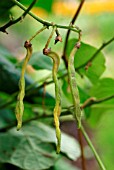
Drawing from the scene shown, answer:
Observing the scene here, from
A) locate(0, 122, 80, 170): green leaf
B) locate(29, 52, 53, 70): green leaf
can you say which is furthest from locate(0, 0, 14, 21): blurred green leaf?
locate(0, 122, 80, 170): green leaf

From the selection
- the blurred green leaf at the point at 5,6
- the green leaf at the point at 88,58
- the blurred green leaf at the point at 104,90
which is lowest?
the blurred green leaf at the point at 104,90

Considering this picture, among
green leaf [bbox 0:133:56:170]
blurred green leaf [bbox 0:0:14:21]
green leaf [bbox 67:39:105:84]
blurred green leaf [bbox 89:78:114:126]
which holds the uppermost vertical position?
blurred green leaf [bbox 0:0:14:21]

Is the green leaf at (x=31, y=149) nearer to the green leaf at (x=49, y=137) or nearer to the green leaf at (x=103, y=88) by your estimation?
the green leaf at (x=49, y=137)

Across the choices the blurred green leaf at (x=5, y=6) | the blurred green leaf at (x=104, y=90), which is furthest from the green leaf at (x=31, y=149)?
the blurred green leaf at (x=5, y=6)

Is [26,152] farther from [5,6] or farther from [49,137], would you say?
[5,6]

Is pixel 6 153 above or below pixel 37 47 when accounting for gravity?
below

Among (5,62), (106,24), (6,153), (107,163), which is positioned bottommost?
(107,163)

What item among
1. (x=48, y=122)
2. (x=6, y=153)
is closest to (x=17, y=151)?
(x=6, y=153)

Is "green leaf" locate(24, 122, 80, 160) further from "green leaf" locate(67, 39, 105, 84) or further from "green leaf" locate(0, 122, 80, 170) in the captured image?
"green leaf" locate(67, 39, 105, 84)

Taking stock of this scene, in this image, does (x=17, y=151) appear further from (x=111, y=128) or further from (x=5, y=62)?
(x=111, y=128)
